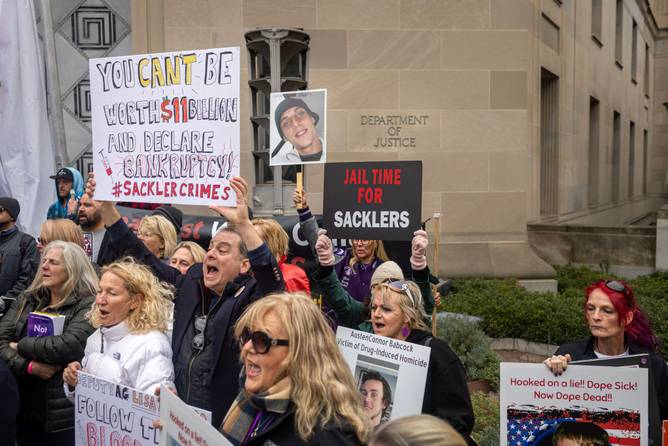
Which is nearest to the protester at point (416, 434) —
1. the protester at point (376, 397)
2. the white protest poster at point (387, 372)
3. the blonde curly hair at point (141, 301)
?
the white protest poster at point (387, 372)

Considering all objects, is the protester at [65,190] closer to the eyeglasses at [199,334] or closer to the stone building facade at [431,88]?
the stone building facade at [431,88]

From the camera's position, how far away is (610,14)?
2211 centimetres

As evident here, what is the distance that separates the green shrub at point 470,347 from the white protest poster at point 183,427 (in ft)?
14.3

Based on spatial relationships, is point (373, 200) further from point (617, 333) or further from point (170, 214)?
point (170, 214)

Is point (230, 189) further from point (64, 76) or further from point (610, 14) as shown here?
point (610, 14)

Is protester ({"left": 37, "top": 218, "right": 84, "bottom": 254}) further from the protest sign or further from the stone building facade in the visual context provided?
the stone building facade

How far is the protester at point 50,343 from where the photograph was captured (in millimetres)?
4309

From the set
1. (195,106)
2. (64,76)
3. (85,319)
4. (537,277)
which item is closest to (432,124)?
(537,277)

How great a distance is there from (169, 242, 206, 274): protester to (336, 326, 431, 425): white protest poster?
73.2 inches

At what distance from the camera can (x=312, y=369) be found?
2.62 metres

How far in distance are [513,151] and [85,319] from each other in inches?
340

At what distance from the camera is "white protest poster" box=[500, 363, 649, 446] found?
356 cm

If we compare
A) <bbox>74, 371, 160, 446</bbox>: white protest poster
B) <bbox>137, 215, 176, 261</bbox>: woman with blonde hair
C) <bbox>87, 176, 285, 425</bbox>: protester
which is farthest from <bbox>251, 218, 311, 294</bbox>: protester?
<bbox>137, 215, 176, 261</bbox>: woman with blonde hair

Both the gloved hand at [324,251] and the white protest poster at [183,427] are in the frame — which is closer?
the white protest poster at [183,427]
